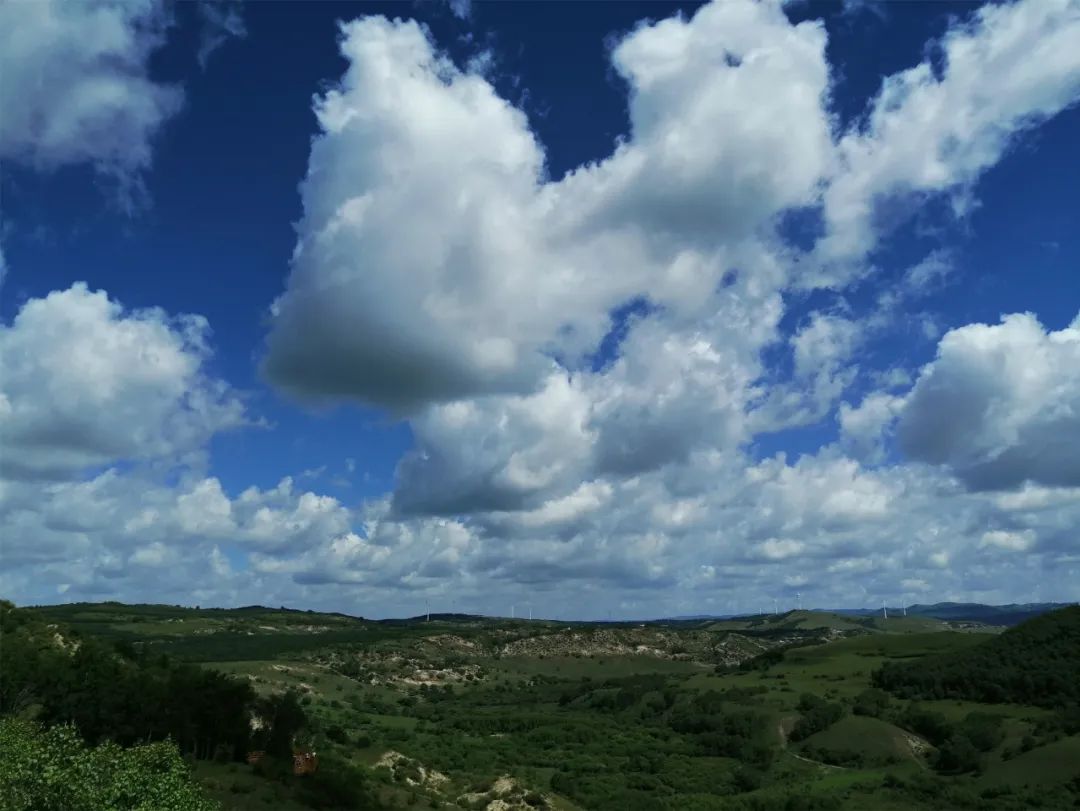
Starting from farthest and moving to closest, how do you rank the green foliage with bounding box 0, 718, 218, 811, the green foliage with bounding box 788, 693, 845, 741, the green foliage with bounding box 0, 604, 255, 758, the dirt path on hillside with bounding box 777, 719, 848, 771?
the green foliage with bounding box 788, 693, 845, 741 < the dirt path on hillside with bounding box 777, 719, 848, 771 < the green foliage with bounding box 0, 604, 255, 758 < the green foliage with bounding box 0, 718, 218, 811

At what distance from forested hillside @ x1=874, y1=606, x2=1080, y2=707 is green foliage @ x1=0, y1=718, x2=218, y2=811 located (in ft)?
382

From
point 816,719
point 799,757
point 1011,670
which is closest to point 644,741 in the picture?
point 799,757

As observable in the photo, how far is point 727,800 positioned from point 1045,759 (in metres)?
34.2

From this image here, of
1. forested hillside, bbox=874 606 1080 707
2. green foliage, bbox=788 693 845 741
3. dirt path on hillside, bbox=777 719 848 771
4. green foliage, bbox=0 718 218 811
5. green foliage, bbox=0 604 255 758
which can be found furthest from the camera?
green foliage, bbox=788 693 845 741

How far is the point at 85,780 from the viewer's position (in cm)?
2861

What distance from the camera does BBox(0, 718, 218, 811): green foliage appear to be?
2830 centimetres

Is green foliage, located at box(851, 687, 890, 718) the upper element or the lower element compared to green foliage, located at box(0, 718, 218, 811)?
lower

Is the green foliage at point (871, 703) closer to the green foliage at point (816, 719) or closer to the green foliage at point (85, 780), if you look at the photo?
the green foliage at point (816, 719)

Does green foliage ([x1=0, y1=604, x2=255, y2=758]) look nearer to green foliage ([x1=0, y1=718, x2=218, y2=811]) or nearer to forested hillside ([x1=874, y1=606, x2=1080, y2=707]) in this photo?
green foliage ([x1=0, y1=718, x2=218, y2=811])

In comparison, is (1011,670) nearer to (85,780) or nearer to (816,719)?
(816,719)

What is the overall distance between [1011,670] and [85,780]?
137 metres

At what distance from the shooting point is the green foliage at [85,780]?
92.8 feet

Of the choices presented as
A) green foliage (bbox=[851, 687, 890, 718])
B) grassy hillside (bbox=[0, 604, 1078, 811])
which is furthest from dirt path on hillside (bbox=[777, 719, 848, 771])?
green foliage (bbox=[851, 687, 890, 718])

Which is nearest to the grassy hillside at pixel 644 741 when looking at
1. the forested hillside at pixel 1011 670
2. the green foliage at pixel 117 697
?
the green foliage at pixel 117 697
